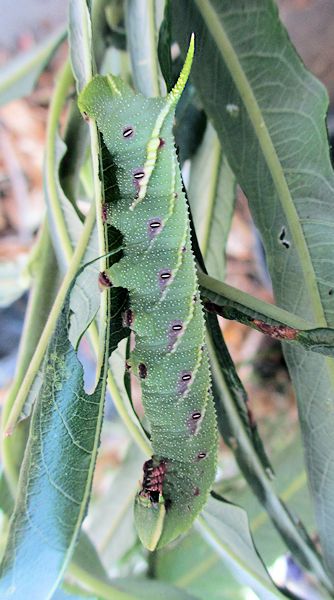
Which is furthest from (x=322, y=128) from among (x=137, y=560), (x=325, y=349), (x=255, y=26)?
(x=137, y=560)

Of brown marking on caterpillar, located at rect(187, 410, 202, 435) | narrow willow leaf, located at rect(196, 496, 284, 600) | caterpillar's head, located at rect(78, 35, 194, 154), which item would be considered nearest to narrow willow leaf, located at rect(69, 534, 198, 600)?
narrow willow leaf, located at rect(196, 496, 284, 600)

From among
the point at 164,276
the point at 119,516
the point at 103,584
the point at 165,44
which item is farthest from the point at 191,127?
the point at 119,516

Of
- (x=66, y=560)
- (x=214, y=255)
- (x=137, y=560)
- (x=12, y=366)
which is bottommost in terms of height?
(x=137, y=560)

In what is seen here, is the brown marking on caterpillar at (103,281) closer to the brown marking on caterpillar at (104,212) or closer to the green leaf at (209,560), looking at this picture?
the brown marking on caterpillar at (104,212)

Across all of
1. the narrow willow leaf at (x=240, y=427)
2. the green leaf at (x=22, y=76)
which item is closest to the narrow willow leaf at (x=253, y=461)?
the narrow willow leaf at (x=240, y=427)

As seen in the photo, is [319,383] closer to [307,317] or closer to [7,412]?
[307,317]

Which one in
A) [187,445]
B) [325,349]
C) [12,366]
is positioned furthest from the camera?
[12,366]

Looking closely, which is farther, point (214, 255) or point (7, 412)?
point (214, 255)

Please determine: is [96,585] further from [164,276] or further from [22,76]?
[22,76]

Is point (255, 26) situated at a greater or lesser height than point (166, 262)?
greater
